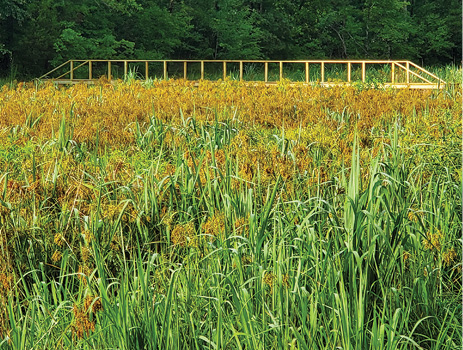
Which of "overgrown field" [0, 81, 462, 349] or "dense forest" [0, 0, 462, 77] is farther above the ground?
"dense forest" [0, 0, 462, 77]

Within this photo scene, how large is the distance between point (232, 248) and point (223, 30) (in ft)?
111

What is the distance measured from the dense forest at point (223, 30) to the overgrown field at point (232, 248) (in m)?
18.9

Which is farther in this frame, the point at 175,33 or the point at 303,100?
the point at 175,33

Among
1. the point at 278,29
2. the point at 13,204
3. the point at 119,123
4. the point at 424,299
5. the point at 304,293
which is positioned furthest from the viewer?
the point at 278,29

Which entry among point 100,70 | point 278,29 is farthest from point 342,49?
point 100,70

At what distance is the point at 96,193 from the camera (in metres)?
4.29

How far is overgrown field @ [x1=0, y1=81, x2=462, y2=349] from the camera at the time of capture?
268cm

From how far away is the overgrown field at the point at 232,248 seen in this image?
8.78 ft

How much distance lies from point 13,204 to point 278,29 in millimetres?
36557

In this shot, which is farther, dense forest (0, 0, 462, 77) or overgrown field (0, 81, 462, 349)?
dense forest (0, 0, 462, 77)

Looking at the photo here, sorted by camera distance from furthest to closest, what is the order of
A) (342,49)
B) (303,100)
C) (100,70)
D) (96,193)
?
(342,49) → (100,70) → (303,100) → (96,193)

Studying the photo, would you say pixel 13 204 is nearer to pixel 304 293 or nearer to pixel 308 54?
pixel 304 293

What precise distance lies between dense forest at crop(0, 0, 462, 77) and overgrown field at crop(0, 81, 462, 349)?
1891 centimetres

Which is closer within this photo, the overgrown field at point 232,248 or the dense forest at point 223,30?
the overgrown field at point 232,248
